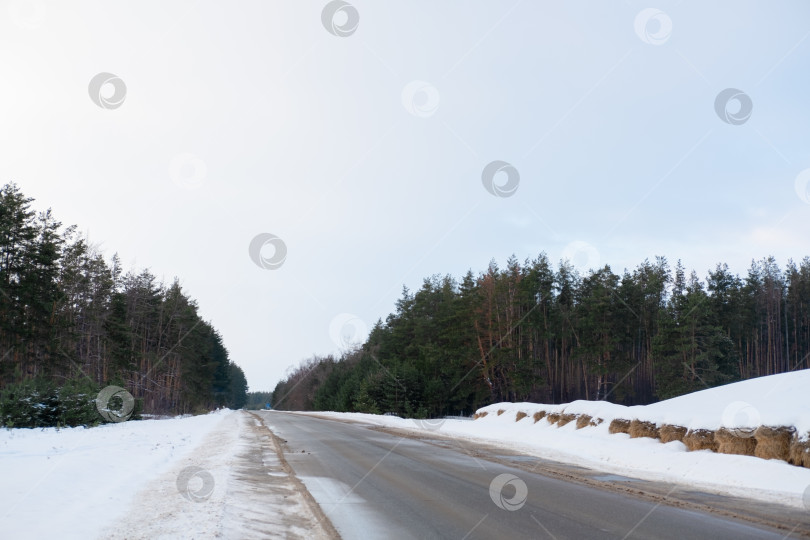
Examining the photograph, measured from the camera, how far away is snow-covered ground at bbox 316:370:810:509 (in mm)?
11086

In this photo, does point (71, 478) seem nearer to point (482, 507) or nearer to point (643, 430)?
point (482, 507)

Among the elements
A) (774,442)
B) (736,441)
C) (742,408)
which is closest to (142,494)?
(774,442)

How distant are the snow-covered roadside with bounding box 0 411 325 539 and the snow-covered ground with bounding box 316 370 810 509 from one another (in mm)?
8119

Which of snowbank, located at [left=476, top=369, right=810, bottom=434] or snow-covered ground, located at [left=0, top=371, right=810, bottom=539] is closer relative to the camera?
snow-covered ground, located at [left=0, top=371, right=810, bottom=539]

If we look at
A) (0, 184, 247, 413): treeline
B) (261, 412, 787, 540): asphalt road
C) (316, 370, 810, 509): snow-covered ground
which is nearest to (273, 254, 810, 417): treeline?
(0, 184, 247, 413): treeline

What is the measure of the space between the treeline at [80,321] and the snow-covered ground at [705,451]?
70.5 ft

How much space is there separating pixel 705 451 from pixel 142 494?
1311 centimetres

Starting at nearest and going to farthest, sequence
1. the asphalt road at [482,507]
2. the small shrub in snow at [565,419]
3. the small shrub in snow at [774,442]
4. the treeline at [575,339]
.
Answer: the asphalt road at [482,507] < the small shrub in snow at [774,442] < the small shrub in snow at [565,419] < the treeline at [575,339]

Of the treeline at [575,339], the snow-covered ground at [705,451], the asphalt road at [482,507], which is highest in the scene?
the treeline at [575,339]

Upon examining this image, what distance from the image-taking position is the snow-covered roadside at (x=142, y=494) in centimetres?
689

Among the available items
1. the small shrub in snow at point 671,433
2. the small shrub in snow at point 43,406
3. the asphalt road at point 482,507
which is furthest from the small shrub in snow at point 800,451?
the small shrub in snow at point 43,406

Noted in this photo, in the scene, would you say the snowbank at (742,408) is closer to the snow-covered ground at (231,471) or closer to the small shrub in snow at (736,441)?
the snow-covered ground at (231,471)

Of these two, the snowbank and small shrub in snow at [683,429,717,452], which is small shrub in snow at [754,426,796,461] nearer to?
the snowbank

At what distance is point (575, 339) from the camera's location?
209ft
